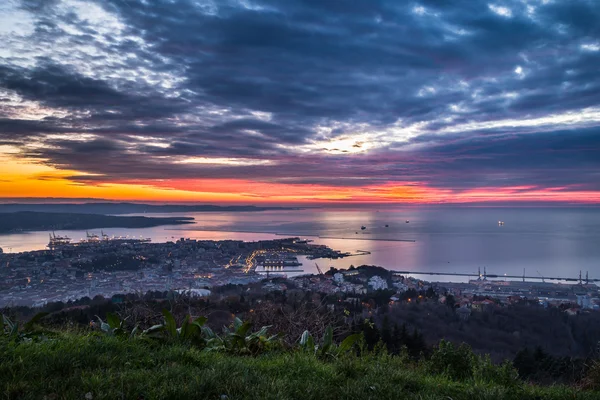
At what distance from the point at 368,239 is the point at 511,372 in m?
58.0

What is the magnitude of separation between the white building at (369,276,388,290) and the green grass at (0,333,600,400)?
20363mm

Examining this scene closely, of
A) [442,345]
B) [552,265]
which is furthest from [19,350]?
Result: [552,265]

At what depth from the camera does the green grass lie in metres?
2.54

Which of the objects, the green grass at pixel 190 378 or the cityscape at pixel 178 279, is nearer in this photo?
the green grass at pixel 190 378

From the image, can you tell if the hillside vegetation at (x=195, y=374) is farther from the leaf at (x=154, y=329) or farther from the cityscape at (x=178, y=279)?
the cityscape at (x=178, y=279)

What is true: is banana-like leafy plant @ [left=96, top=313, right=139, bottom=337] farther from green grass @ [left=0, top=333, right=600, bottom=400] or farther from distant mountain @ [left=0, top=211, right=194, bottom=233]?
distant mountain @ [left=0, top=211, right=194, bottom=233]

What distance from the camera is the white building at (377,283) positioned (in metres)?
23.4

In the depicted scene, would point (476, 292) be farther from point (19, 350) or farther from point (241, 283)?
point (19, 350)

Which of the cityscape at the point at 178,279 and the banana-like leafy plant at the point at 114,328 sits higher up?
the banana-like leafy plant at the point at 114,328

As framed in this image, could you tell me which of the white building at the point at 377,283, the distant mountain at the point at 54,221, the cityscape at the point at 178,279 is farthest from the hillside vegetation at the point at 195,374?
the distant mountain at the point at 54,221

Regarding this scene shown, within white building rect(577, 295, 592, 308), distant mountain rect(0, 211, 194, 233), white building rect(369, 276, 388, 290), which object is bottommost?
white building rect(577, 295, 592, 308)

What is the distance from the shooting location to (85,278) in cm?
1980

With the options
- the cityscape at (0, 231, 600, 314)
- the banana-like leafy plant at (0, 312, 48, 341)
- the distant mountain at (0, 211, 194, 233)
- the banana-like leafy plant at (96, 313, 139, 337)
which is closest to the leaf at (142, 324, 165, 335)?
the banana-like leafy plant at (96, 313, 139, 337)

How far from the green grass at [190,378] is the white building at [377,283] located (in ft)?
66.8
